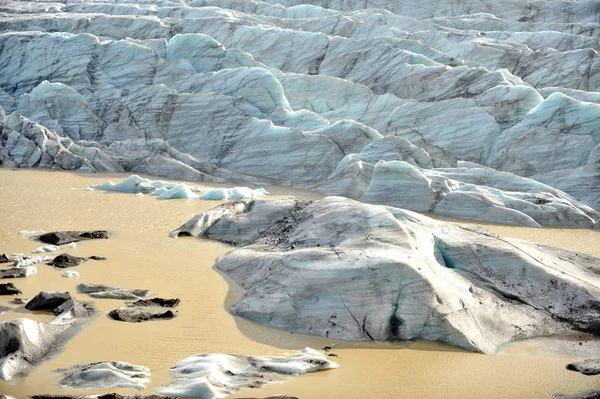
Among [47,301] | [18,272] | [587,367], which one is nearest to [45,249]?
[18,272]

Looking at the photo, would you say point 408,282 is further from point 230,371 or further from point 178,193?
point 178,193

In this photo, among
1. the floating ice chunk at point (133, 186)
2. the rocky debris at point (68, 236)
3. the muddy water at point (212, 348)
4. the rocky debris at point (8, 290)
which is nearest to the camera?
the muddy water at point (212, 348)

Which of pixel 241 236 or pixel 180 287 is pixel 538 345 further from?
pixel 241 236

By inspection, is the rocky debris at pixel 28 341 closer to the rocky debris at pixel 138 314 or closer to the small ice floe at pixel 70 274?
the rocky debris at pixel 138 314

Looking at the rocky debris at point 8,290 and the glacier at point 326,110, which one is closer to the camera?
the rocky debris at point 8,290

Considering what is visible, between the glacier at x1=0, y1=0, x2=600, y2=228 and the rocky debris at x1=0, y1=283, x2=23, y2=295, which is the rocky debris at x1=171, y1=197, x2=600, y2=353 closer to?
the rocky debris at x1=0, y1=283, x2=23, y2=295

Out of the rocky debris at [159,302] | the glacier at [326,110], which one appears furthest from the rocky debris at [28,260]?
the glacier at [326,110]
